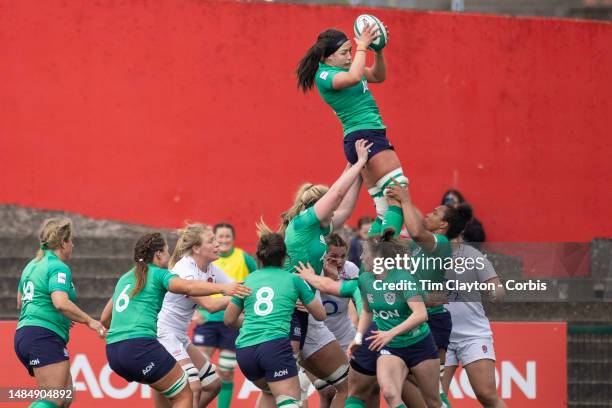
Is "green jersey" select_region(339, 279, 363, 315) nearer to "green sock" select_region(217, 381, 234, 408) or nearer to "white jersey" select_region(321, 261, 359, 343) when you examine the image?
"white jersey" select_region(321, 261, 359, 343)

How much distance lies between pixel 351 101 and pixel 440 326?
229 cm

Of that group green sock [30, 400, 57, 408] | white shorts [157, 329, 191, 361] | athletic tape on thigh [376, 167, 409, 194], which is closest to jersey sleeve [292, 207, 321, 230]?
athletic tape on thigh [376, 167, 409, 194]

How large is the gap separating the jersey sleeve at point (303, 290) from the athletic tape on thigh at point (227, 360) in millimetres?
3005

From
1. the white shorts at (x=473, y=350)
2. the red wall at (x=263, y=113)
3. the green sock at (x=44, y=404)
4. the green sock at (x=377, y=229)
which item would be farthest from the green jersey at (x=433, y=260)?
the red wall at (x=263, y=113)

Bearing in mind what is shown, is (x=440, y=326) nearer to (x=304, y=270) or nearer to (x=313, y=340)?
(x=313, y=340)

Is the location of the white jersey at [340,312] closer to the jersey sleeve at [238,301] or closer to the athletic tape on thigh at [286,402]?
the jersey sleeve at [238,301]

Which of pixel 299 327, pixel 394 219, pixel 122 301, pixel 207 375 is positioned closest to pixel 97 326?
pixel 122 301

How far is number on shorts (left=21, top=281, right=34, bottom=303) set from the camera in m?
10.2

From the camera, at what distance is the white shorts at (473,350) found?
34.3 feet

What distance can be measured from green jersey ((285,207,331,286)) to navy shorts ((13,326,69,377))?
2194 mm

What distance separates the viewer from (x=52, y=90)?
49.1 ft

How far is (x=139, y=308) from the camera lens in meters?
9.53

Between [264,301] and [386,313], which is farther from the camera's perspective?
[386,313]

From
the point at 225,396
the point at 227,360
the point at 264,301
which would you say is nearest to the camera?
the point at 264,301
